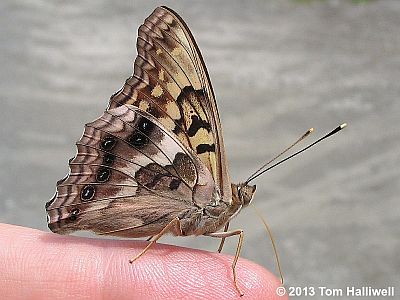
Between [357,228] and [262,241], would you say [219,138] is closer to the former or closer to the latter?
[262,241]

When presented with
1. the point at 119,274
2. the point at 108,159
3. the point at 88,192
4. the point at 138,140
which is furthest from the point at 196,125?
the point at 119,274

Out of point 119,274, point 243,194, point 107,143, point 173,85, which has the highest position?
point 173,85

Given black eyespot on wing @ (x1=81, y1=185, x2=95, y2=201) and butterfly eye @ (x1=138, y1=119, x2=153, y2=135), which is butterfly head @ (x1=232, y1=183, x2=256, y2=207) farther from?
black eyespot on wing @ (x1=81, y1=185, x2=95, y2=201)

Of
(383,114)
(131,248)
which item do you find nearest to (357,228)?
(383,114)

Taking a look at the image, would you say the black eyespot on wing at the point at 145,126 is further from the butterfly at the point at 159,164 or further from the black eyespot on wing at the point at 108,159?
the black eyespot on wing at the point at 108,159

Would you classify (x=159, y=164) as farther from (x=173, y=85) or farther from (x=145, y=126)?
(x=173, y=85)

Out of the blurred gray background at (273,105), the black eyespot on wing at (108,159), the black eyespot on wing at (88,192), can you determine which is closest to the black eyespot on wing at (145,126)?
the black eyespot on wing at (108,159)

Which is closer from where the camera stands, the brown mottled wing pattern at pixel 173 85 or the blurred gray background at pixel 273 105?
the brown mottled wing pattern at pixel 173 85
